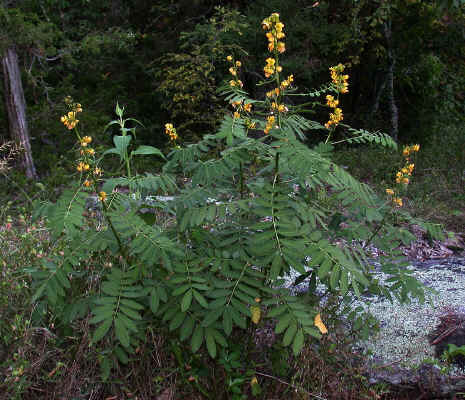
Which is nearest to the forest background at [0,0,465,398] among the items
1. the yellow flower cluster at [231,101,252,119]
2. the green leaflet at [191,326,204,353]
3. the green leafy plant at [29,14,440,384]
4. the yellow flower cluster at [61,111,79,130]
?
the yellow flower cluster at [231,101,252,119]

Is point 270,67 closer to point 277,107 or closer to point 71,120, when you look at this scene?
point 277,107

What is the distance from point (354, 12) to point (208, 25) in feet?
7.86

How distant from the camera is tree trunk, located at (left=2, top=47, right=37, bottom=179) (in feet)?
23.2

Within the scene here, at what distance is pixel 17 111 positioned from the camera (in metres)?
7.22

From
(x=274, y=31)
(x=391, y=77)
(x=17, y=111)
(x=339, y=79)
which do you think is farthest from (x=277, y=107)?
(x=391, y=77)

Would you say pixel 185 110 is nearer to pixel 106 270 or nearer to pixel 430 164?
pixel 430 164

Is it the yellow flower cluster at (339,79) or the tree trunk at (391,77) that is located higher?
the yellow flower cluster at (339,79)

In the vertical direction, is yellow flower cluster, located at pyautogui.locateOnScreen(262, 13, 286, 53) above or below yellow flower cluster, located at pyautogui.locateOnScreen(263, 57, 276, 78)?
above

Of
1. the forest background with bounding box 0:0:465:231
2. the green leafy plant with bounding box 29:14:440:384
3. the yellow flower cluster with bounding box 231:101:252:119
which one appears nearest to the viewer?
the green leafy plant with bounding box 29:14:440:384

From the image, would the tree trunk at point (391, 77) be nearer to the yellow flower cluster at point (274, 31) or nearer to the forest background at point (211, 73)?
the forest background at point (211, 73)

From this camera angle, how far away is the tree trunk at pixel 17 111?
23.2ft

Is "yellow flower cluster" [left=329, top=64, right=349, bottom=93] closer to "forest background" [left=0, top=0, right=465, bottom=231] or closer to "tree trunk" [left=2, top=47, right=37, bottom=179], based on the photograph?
"forest background" [left=0, top=0, right=465, bottom=231]

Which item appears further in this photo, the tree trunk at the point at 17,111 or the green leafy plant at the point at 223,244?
the tree trunk at the point at 17,111

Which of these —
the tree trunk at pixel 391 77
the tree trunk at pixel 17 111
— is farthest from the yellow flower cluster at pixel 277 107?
the tree trunk at pixel 391 77
